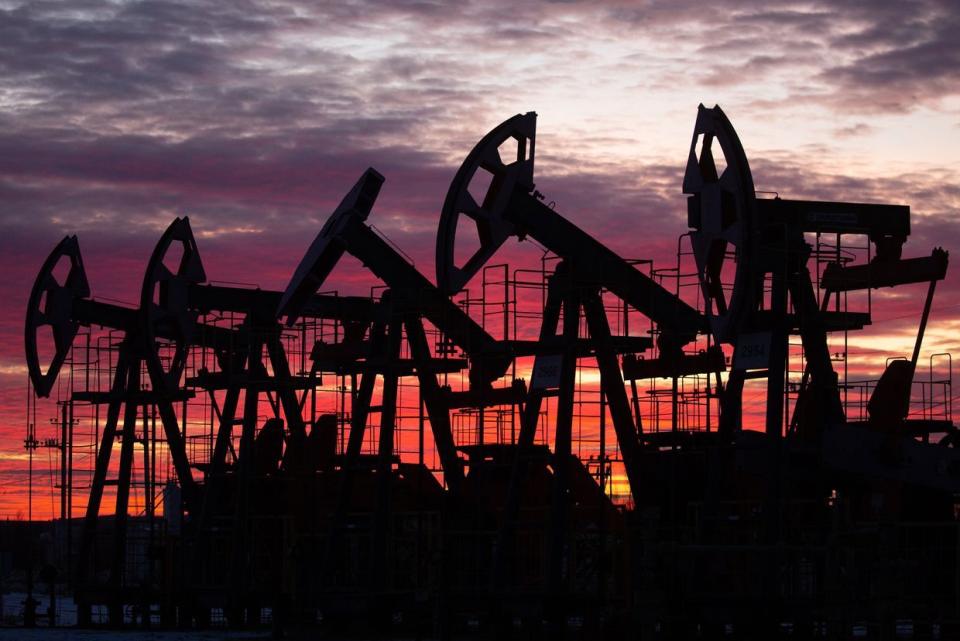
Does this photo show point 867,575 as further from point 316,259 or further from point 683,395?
point 316,259

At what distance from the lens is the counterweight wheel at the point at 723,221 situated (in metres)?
24.6

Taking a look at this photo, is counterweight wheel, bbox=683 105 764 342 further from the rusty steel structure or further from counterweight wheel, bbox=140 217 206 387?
counterweight wheel, bbox=140 217 206 387

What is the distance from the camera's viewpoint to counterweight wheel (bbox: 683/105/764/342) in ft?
80.8

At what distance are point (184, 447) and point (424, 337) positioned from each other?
9697 mm

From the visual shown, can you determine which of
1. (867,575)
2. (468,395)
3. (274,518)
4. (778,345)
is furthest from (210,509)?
(867,575)

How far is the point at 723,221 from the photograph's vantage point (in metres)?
25.4

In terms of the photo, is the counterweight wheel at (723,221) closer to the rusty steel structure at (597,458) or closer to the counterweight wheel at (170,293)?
the rusty steel structure at (597,458)

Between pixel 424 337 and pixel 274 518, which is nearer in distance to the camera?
pixel 424 337

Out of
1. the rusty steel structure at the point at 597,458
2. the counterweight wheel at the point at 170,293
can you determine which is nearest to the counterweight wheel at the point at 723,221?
the rusty steel structure at the point at 597,458

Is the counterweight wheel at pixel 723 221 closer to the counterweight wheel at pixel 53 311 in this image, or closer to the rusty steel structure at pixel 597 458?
the rusty steel structure at pixel 597 458

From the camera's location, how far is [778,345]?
81.4 ft

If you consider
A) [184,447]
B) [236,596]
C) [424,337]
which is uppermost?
[424,337]

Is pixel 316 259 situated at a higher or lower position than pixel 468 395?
higher

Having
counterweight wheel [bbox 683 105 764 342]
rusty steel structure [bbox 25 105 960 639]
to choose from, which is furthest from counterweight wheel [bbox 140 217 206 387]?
counterweight wheel [bbox 683 105 764 342]
